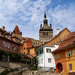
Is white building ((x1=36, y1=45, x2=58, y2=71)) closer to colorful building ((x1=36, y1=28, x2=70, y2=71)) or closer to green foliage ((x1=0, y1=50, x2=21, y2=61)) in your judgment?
colorful building ((x1=36, y1=28, x2=70, y2=71))

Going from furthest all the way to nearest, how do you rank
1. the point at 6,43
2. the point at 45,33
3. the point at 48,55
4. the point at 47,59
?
1. the point at 45,33
2. the point at 6,43
3. the point at 48,55
4. the point at 47,59

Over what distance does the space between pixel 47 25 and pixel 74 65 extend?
271 ft

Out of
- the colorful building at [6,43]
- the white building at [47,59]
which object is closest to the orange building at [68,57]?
the white building at [47,59]

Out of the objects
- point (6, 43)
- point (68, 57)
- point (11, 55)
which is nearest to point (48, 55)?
point (68, 57)

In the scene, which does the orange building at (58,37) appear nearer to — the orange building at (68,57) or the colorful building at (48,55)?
the colorful building at (48,55)

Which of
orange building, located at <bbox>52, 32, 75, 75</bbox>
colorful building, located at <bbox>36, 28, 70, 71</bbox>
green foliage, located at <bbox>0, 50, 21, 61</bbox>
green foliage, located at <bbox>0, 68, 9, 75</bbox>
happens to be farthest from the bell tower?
green foliage, located at <bbox>0, 68, 9, 75</bbox>

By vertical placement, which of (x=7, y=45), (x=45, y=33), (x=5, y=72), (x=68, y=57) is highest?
(x=45, y=33)

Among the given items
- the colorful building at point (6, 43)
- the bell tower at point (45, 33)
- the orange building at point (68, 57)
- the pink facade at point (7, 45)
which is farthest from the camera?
the bell tower at point (45, 33)

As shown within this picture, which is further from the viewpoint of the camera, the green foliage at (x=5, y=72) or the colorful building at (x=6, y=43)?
the colorful building at (x=6, y=43)

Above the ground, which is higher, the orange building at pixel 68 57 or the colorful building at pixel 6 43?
the colorful building at pixel 6 43

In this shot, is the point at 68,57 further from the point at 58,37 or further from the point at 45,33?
the point at 45,33

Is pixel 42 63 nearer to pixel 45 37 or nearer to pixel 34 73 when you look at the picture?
pixel 34 73

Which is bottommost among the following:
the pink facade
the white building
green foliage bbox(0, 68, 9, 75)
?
green foliage bbox(0, 68, 9, 75)

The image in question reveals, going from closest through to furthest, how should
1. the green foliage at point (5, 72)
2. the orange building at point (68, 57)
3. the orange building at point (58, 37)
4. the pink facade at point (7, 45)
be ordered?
the orange building at point (68, 57)
the green foliage at point (5, 72)
the orange building at point (58, 37)
the pink facade at point (7, 45)
